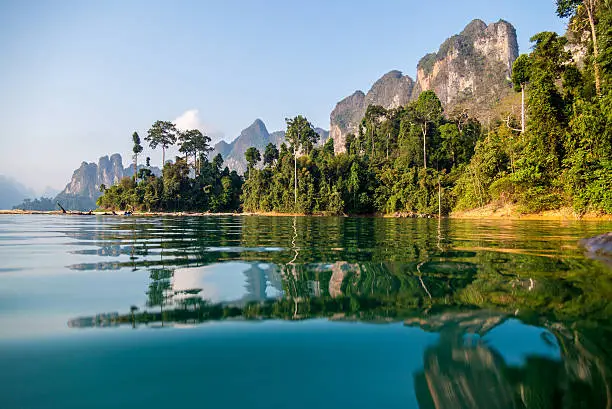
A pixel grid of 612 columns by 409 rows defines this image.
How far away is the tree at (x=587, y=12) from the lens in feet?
67.4

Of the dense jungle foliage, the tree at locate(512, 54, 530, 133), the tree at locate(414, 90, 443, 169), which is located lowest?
the dense jungle foliage

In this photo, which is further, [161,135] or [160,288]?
[161,135]

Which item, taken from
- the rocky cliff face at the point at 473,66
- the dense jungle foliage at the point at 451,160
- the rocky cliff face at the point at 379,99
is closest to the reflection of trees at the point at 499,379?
the dense jungle foliage at the point at 451,160

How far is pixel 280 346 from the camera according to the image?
5.57ft

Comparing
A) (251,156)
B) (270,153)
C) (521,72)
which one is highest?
(521,72)

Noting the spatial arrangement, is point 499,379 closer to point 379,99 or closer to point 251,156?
point 251,156

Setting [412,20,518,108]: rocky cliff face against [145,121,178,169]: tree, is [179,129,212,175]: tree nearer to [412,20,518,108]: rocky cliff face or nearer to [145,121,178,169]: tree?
[145,121,178,169]: tree

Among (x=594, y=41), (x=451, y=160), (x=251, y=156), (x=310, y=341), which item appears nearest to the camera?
(x=310, y=341)

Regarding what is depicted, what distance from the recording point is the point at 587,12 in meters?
22.1

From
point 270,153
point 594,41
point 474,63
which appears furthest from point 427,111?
point 474,63

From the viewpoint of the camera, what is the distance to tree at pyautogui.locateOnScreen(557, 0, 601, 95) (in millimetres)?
20547

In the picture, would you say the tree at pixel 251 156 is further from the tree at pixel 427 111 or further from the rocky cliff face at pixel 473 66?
the rocky cliff face at pixel 473 66

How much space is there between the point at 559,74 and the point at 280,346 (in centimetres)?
3177

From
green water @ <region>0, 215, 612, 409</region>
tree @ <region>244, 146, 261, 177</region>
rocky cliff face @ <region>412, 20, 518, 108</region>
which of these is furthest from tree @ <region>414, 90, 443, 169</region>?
rocky cliff face @ <region>412, 20, 518, 108</region>
